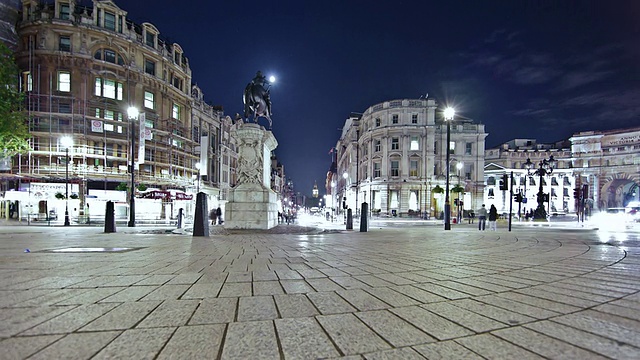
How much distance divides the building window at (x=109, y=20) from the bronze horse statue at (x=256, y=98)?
2982 centimetres

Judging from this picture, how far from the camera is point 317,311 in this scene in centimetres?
297

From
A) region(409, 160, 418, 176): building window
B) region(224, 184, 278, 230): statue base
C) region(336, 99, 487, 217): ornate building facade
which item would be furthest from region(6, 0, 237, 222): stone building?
region(409, 160, 418, 176): building window

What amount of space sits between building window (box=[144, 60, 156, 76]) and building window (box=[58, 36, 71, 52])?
7.50 meters

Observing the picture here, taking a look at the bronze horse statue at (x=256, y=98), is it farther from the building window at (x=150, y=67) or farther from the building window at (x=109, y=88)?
the building window at (x=150, y=67)

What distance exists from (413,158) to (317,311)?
5047 cm

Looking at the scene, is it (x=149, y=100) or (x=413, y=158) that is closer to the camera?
(x=149, y=100)

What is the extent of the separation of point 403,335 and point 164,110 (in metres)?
44.7

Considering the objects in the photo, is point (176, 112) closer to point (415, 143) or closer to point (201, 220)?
point (201, 220)

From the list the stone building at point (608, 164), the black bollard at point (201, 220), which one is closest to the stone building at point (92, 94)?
the black bollard at point (201, 220)

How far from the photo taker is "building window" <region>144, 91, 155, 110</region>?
123ft

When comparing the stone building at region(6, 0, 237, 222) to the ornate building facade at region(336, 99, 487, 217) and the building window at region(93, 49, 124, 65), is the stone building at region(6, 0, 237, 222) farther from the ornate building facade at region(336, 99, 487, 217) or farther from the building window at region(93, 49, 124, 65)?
the ornate building facade at region(336, 99, 487, 217)

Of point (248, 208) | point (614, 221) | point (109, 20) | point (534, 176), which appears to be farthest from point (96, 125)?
point (534, 176)

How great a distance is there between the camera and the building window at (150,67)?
38206mm

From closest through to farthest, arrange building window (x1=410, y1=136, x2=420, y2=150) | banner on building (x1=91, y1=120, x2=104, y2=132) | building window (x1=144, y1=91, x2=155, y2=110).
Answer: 1. banner on building (x1=91, y1=120, x2=104, y2=132)
2. building window (x1=144, y1=91, x2=155, y2=110)
3. building window (x1=410, y1=136, x2=420, y2=150)
